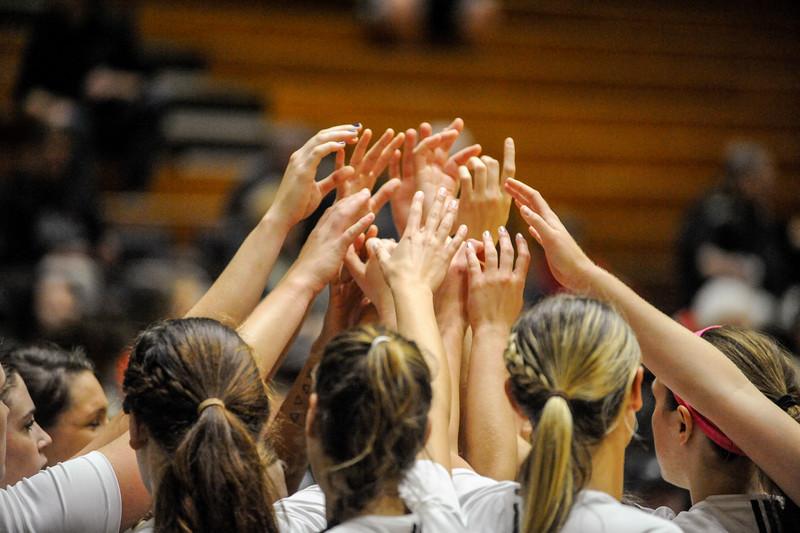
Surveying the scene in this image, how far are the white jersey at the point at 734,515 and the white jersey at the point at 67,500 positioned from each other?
886mm

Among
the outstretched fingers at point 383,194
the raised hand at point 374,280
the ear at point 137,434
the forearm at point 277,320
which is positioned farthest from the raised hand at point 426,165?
the ear at point 137,434

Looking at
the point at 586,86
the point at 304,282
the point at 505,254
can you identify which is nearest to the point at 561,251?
the point at 505,254

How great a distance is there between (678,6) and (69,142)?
4204mm

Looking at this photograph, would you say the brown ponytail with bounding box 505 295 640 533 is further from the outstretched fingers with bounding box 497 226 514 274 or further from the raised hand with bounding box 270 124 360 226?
the raised hand with bounding box 270 124 360 226

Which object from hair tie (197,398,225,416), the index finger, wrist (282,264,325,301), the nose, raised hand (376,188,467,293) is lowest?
the nose

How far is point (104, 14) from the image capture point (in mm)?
5734

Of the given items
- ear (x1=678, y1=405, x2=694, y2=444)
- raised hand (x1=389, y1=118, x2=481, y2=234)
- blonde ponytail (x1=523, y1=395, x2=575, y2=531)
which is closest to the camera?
blonde ponytail (x1=523, y1=395, x2=575, y2=531)

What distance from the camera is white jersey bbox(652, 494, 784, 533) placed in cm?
176

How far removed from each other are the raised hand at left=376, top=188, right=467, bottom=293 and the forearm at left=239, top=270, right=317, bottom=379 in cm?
16

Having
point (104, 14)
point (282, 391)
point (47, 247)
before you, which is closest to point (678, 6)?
point (104, 14)

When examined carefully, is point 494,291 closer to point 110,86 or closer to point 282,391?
point 282,391

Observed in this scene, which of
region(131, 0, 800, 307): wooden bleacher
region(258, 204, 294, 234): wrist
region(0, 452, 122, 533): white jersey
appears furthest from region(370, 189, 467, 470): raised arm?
region(131, 0, 800, 307): wooden bleacher

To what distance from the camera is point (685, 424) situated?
185 cm

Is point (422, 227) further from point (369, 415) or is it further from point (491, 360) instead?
point (369, 415)
